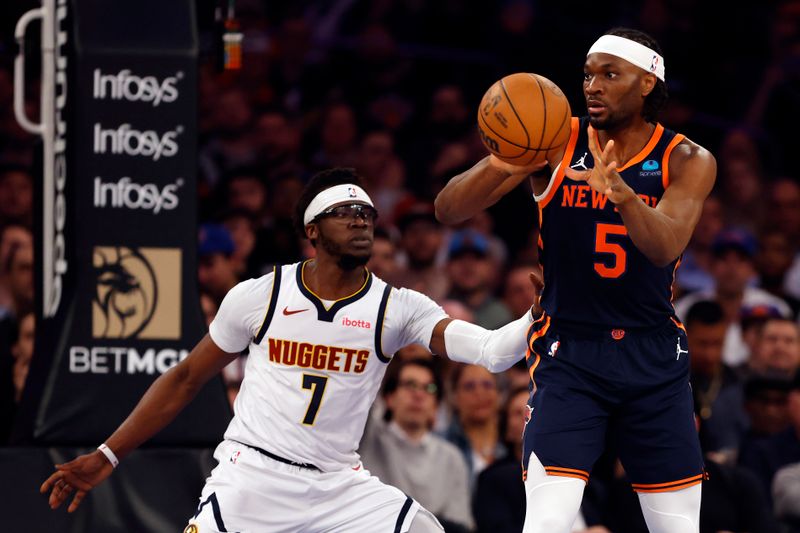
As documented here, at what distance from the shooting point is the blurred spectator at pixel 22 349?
27.1 ft

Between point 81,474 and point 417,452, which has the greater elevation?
point 81,474

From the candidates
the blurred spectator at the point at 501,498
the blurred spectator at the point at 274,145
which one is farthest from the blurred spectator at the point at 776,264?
the blurred spectator at the point at 501,498

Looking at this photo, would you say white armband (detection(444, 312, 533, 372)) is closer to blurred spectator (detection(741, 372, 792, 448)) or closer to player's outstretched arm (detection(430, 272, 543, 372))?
player's outstretched arm (detection(430, 272, 543, 372))

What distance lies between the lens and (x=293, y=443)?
626 cm

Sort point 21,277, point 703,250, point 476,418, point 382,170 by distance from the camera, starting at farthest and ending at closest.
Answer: point 703,250, point 382,170, point 21,277, point 476,418

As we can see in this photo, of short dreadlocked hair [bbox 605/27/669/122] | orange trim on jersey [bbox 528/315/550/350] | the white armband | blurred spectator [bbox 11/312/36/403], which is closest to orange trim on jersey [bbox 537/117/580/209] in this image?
short dreadlocked hair [bbox 605/27/669/122]

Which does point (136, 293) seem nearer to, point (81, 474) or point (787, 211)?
point (81, 474)

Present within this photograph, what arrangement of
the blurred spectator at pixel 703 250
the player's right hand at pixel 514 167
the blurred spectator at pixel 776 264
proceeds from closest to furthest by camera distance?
the player's right hand at pixel 514 167, the blurred spectator at pixel 776 264, the blurred spectator at pixel 703 250

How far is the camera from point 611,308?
18.2 feet

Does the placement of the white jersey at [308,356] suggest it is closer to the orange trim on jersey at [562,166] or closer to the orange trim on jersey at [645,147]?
the orange trim on jersey at [562,166]

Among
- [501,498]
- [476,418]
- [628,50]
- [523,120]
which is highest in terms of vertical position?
[628,50]

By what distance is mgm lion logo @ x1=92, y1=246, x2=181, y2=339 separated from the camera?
744 centimetres

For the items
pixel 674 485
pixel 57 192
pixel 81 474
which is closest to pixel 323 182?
pixel 81 474

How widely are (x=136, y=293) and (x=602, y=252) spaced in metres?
2.87
